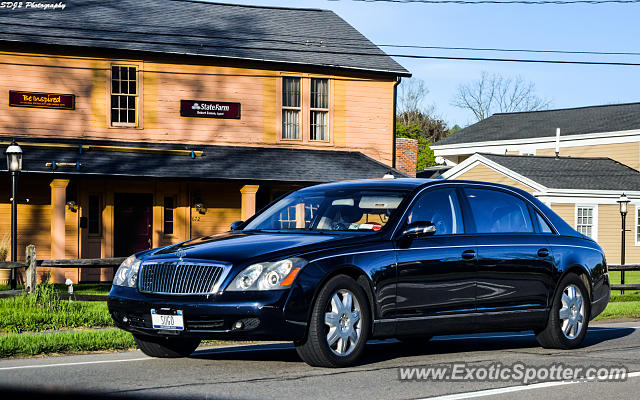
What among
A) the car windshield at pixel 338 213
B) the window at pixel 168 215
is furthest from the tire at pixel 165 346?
the window at pixel 168 215

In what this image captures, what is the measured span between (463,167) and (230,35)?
13.9 metres

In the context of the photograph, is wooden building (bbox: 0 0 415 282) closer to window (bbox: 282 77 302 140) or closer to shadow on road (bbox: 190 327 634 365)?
window (bbox: 282 77 302 140)

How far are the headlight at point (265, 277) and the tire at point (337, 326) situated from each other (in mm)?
346

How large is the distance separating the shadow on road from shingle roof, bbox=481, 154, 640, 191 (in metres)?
24.2

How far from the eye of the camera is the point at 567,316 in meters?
10.4

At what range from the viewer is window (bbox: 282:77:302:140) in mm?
28078

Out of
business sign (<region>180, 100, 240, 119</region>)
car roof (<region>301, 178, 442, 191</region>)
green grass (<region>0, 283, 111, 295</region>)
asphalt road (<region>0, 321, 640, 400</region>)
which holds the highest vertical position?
business sign (<region>180, 100, 240, 119</region>)

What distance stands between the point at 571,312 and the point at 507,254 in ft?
4.02

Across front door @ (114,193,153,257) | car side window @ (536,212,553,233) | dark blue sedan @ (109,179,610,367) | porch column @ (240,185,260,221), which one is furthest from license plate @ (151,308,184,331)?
front door @ (114,193,153,257)

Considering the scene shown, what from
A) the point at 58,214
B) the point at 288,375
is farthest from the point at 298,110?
the point at 288,375

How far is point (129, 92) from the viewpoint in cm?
2659

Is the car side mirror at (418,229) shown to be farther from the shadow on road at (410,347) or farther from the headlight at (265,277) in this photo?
the headlight at (265,277)

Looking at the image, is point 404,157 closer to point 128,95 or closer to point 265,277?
point 128,95

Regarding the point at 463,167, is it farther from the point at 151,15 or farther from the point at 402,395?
the point at 402,395
